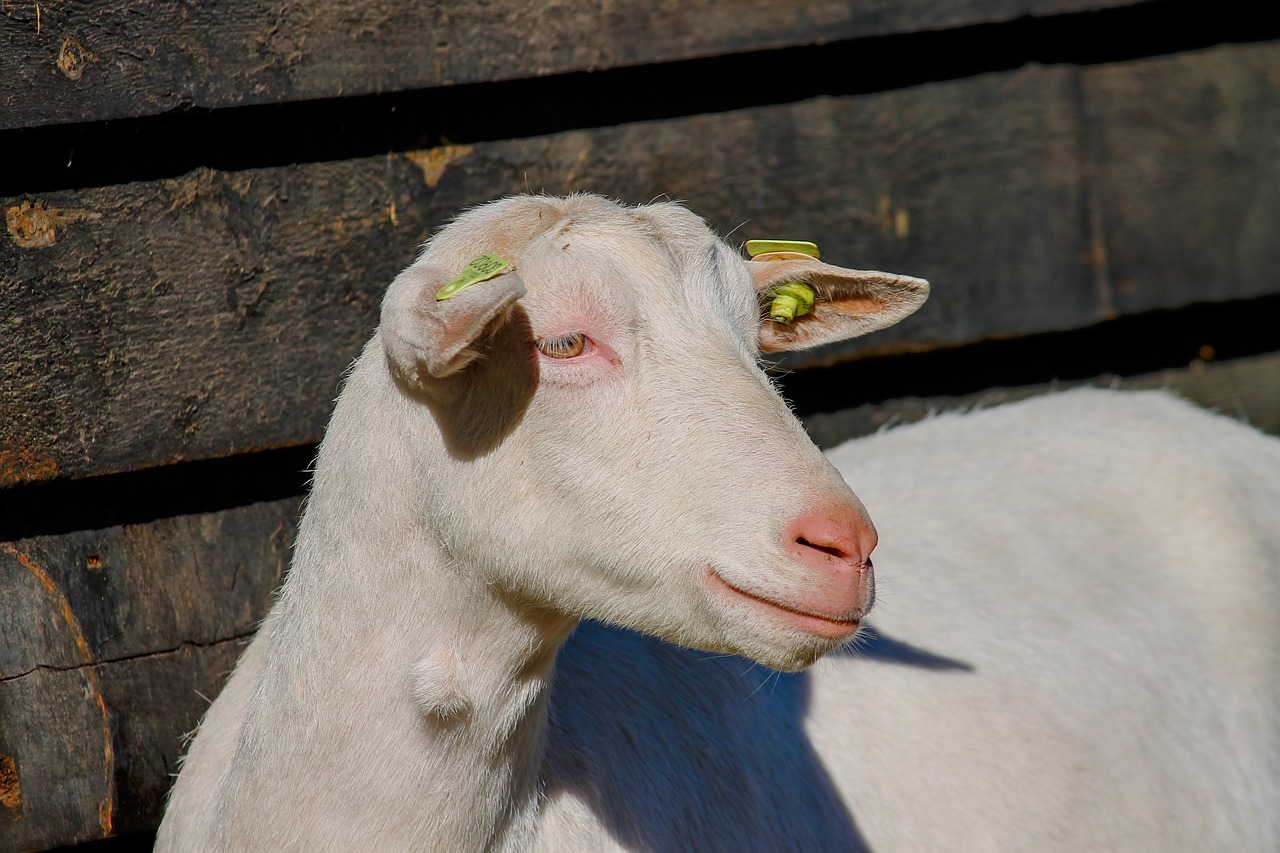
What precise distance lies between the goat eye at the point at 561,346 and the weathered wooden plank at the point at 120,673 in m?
1.15

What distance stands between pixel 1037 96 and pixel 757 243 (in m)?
1.41

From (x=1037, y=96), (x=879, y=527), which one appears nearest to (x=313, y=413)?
(x=879, y=527)

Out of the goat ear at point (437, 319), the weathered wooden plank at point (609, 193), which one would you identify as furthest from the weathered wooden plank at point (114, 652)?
the goat ear at point (437, 319)

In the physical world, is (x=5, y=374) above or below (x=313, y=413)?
above

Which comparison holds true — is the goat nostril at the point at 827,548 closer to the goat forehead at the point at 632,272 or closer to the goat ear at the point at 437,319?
the goat forehead at the point at 632,272

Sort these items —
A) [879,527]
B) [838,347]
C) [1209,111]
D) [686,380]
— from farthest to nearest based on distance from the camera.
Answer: [1209,111] → [838,347] → [879,527] → [686,380]

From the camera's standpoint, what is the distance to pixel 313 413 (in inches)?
Answer: 107

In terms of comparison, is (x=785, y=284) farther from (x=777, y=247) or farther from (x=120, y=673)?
(x=120, y=673)

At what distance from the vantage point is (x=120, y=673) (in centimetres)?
261

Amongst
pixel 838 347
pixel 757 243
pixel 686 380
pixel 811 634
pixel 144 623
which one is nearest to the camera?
pixel 811 634

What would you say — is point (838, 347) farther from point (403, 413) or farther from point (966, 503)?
point (403, 413)

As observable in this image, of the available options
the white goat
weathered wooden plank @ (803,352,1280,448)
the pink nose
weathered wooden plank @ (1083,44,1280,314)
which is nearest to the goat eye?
the white goat

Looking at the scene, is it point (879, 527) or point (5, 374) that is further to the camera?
point (879, 527)

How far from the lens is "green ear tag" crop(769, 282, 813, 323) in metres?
2.37
